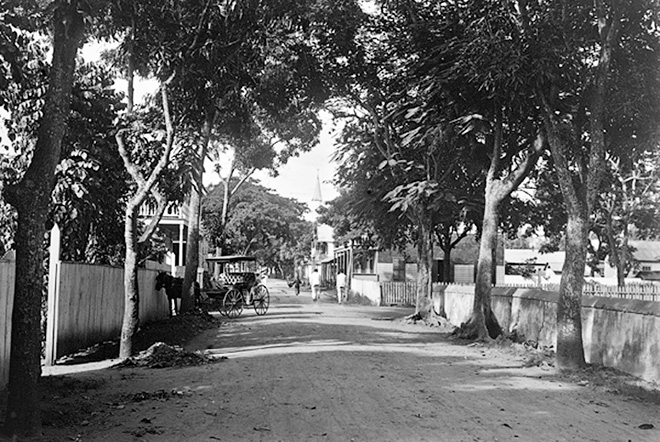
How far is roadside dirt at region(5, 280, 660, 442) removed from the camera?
730 centimetres

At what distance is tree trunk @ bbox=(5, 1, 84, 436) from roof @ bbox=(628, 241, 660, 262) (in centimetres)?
6047

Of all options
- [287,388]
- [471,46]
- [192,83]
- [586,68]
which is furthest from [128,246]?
[586,68]

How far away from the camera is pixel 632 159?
645 inches

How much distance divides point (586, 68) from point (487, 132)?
362 centimetres

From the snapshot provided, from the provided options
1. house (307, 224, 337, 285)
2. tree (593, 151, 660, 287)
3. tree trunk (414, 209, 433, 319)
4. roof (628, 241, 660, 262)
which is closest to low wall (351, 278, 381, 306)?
tree (593, 151, 660, 287)

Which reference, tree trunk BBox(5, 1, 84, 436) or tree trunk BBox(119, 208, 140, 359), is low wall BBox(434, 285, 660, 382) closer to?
tree trunk BBox(119, 208, 140, 359)

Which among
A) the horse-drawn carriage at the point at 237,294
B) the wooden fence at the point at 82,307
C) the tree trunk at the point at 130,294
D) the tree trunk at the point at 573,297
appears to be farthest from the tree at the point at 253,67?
the tree trunk at the point at 573,297

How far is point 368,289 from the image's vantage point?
4150 centimetres

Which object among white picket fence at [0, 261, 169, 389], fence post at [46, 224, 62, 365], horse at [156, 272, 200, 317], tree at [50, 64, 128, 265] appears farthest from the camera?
horse at [156, 272, 200, 317]

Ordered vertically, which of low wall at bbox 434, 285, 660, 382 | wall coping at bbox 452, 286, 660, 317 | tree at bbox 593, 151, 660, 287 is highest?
tree at bbox 593, 151, 660, 287

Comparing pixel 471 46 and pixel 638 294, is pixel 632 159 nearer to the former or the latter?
pixel 471 46

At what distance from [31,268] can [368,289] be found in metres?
35.4

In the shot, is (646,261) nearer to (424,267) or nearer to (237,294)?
(424,267)

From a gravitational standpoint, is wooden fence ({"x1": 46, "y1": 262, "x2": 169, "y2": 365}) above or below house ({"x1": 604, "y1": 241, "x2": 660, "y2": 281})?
below
